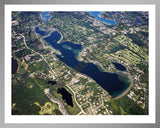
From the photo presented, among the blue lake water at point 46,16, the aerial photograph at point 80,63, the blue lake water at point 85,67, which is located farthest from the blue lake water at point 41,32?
the blue lake water at point 46,16

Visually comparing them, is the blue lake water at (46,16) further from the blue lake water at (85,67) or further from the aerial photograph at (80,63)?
the blue lake water at (85,67)

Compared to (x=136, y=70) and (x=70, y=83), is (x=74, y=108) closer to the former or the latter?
(x=70, y=83)

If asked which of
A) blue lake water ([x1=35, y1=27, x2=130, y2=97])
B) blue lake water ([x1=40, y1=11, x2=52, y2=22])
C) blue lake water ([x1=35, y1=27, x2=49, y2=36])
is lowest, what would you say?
blue lake water ([x1=35, y1=27, x2=130, y2=97])

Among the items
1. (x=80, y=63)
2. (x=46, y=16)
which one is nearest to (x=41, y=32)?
(x=46, y=16)

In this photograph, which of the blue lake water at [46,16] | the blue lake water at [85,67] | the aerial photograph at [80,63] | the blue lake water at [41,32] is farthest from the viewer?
the blue lake water at [46,16]

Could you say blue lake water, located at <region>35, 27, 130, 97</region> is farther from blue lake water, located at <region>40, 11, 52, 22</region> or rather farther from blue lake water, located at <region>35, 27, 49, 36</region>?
blue lake water, located at <region>40, 11, 52, 22</region>

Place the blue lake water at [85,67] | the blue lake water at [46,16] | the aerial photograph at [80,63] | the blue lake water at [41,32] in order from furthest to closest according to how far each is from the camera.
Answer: the blue lake water at [46,16]
the blue lake water at [41,32]
the blue lake water at [85,67]
the aerial photograph at [80,63]

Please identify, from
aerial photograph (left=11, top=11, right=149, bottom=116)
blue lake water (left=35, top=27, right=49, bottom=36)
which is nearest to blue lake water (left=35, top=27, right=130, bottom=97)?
aerial photograph (left=11, top=11, right=149, bottom=116)

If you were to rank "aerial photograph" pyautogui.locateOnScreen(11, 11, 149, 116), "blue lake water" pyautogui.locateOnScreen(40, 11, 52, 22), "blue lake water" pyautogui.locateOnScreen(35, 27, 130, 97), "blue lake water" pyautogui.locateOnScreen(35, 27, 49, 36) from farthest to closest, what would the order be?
"blue lake water" pyautogui.locateOnScreen(40, 11, 52, 22) → "blue lake water" pyautogui.locateOnScreen(35, 27, 49, 36) → "blue lake water" pyautogui.locateOnScreen(35, 27, 130, 97) → "aerial photograph" pyautogui.locateOnScreen(11, 11, 149, 116)

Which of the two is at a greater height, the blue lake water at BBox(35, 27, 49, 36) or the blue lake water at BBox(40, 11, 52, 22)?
the blue lake water at BBox(40, 11, 52, 22)
